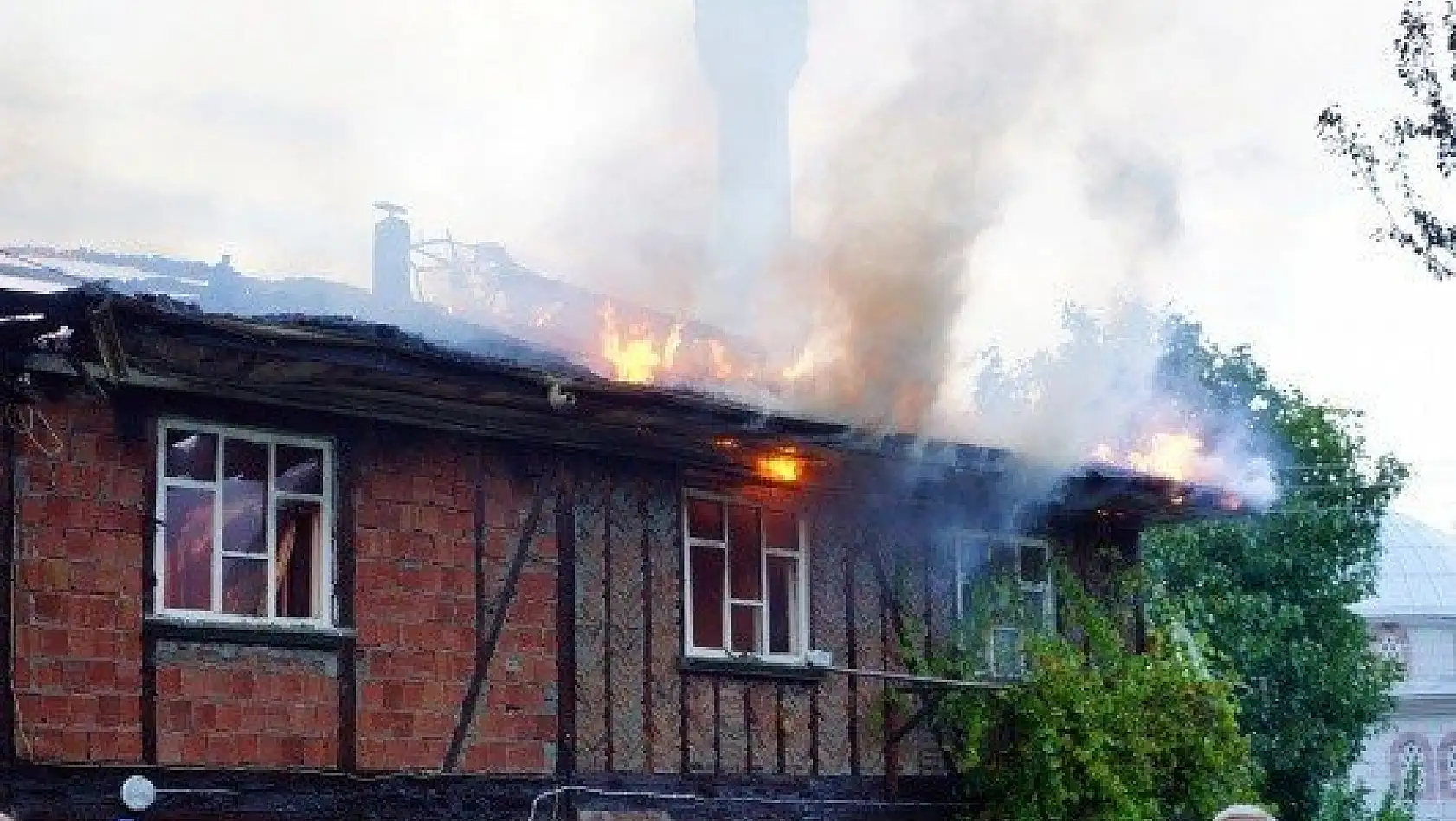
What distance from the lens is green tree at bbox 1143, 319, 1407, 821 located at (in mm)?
38250

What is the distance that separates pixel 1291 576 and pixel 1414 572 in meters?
40.3

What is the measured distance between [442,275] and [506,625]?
12428 mm

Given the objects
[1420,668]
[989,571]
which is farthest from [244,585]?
[1420,668]

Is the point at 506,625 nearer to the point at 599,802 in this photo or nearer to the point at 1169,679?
the point at 599,802

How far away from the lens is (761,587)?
18656 mm

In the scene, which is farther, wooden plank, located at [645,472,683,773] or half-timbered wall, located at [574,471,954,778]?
wooden plank, located at [645,472,683,773]

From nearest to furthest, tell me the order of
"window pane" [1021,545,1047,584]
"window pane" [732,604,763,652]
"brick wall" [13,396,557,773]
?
"brick wall" [13,396,557,773] < "window pane" [732,604,763,652] < "window pane" [1021,545,1047,584]

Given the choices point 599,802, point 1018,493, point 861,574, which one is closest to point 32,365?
point 599,802

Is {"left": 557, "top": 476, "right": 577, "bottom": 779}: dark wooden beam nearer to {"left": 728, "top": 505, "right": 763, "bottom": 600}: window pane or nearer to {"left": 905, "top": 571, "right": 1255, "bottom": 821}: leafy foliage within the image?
{"left": 728, "top": 505, "right": 763, "bottom": 600}: window pane

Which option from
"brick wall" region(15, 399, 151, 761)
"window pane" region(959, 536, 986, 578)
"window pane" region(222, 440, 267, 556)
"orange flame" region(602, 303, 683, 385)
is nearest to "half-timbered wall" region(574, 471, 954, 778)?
"window pane" region(959, 536, 986, 578)

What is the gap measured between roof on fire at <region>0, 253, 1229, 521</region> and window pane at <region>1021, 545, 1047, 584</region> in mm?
1382

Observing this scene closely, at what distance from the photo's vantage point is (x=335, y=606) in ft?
50.6

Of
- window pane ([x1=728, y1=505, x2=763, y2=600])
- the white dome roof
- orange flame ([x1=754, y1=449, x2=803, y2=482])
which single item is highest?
the white dome roof

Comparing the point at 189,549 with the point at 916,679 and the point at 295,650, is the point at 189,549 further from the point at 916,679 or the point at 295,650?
the point at 916,679
